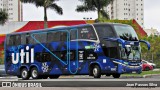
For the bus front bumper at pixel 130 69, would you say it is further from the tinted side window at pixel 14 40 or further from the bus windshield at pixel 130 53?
the tinted side window at pixel 14 40

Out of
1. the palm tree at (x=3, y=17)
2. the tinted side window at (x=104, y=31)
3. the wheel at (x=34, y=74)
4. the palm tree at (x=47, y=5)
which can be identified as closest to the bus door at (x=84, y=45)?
the tinted side window at (x=104, y=31)

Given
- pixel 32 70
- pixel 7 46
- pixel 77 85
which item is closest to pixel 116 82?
pixel 77 85

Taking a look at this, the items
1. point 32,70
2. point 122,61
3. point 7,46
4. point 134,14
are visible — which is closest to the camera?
point 122,61

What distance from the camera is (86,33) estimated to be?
25.1 metres

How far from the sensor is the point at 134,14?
170 meters

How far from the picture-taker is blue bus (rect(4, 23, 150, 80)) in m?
24.2

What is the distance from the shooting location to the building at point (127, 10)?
543ft

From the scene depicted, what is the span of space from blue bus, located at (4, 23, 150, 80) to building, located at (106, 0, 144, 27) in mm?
136723

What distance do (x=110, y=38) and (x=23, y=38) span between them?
7.84 metres

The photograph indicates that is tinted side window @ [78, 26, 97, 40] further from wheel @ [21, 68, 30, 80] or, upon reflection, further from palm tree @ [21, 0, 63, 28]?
palm tree @ [21, 0, 63, 28]

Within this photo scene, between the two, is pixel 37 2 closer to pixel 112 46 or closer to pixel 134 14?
pixel 112 46

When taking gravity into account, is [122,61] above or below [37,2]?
below

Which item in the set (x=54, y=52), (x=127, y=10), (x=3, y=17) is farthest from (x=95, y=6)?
(x=127, y=10)

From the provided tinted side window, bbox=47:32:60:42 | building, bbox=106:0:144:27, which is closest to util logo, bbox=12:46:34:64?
tinted side window, bbox=47:32:60:42
